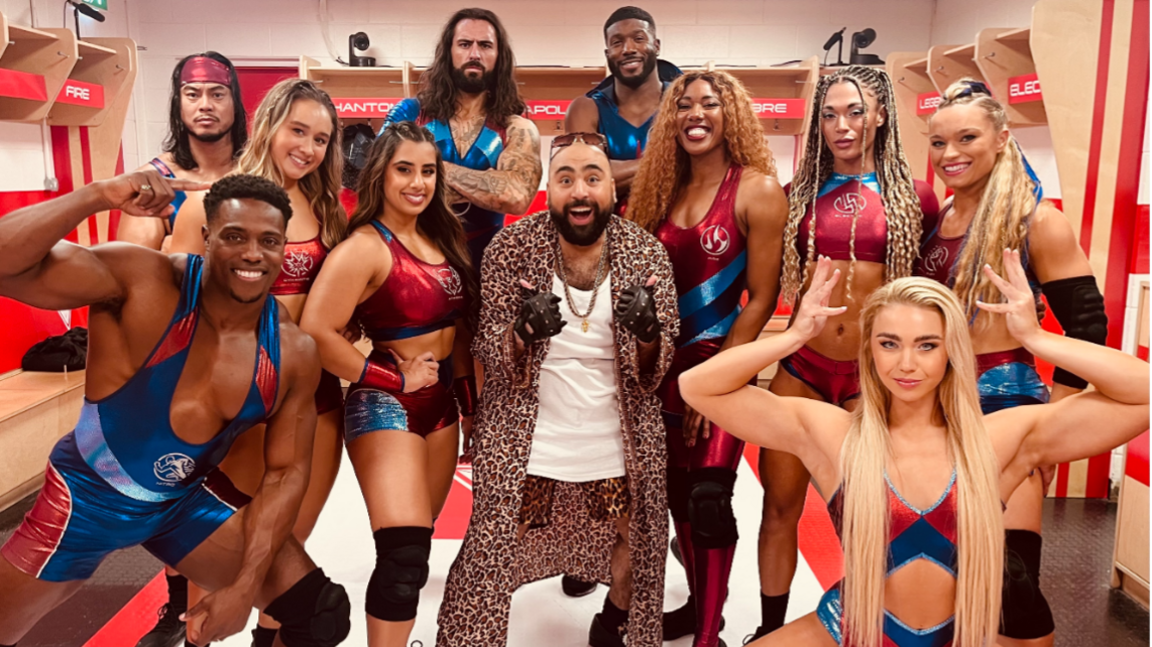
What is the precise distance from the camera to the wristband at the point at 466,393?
9.05 ft

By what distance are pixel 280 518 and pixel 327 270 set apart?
0.70 metres

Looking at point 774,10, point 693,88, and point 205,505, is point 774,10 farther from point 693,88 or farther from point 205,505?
point 205,505

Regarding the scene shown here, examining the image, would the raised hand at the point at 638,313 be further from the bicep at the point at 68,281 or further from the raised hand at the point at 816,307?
the bicep at the point at 68,281

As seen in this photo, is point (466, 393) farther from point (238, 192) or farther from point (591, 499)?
point (238, 192)

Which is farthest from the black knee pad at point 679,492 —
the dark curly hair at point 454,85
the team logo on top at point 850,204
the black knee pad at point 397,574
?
the dark curly hair at point 454,85

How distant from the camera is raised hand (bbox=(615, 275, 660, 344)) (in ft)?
7.18

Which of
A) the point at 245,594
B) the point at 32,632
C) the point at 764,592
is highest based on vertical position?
the point at 245,594

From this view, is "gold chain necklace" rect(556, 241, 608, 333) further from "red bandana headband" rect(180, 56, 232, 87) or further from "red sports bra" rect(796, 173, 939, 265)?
"red bandana headband" rect(180, 56, 232, 87)

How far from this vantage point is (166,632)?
9.23 ft

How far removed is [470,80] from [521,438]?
1385mm

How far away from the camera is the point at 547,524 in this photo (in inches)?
96.0

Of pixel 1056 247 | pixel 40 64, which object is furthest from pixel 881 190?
pixel 40 64

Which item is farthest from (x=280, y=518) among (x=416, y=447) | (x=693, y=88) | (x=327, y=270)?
(x=693, y=88)

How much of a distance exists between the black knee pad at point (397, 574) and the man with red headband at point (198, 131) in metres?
1.42
